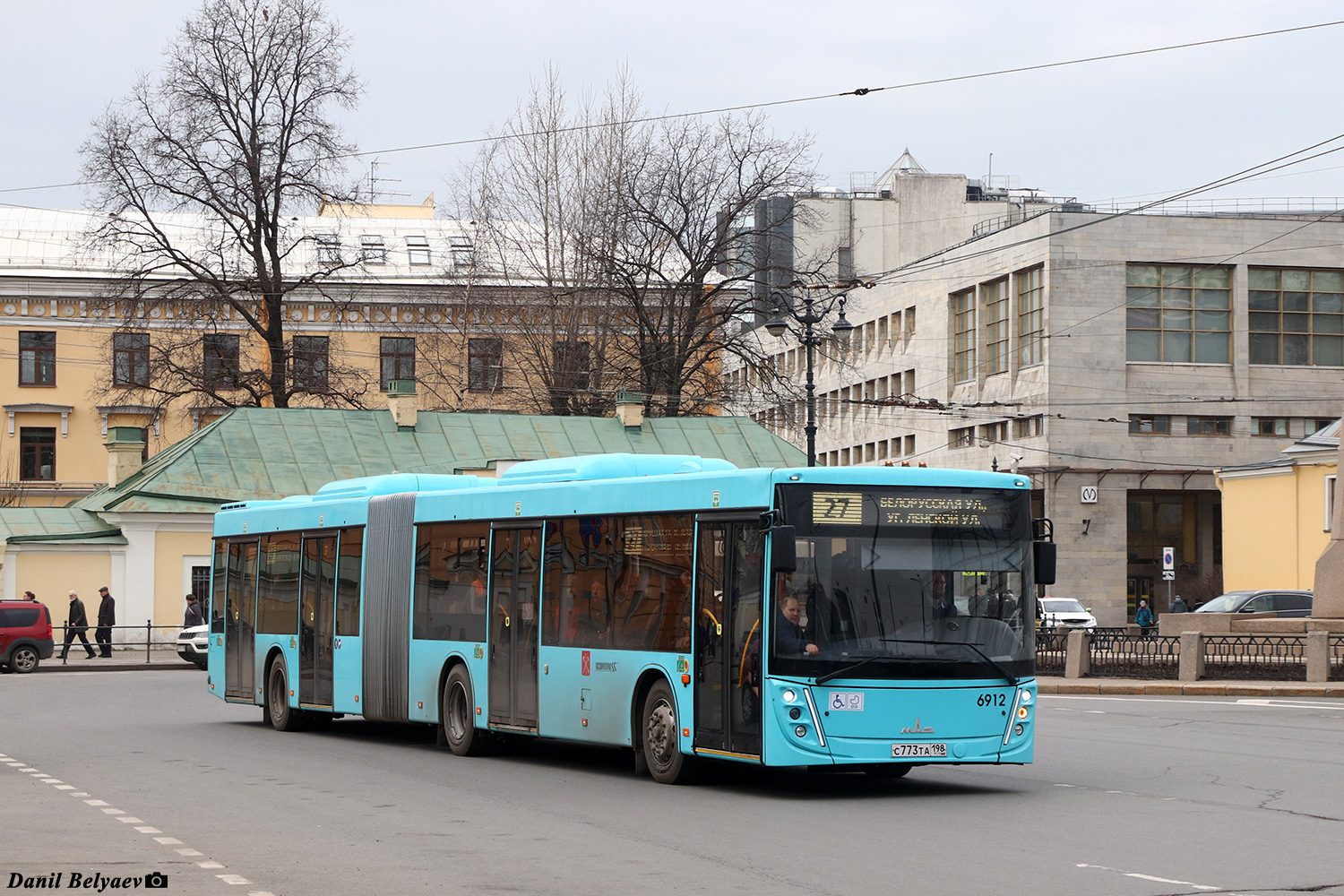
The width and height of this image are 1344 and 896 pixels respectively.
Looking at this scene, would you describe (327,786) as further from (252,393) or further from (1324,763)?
(252,393)

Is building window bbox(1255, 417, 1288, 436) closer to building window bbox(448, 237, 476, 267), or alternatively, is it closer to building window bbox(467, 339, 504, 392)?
building window bbox(467, 339, 504, 392)

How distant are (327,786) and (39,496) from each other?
59.0m

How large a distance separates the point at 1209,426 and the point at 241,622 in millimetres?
52969

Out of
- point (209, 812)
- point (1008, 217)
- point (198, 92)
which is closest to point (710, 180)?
point (198, 92)

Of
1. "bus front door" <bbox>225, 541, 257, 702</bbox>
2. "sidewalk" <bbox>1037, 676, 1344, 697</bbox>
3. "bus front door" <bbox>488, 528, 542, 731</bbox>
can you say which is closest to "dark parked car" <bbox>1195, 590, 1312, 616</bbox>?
"sidewalk" <bbox>1037, 676, 1344, 697</bbox>

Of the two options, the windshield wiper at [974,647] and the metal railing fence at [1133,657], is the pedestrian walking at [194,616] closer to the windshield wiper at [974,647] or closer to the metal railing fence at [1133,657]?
the metal railing fence at [1133,657]

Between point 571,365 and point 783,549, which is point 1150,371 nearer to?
point 571,365

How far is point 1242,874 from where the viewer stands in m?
9.44

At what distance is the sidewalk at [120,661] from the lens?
129ft

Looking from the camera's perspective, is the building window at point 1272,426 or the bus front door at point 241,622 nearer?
the bus front door at point 241,622

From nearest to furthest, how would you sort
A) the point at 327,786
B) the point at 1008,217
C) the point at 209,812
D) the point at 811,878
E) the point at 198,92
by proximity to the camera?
1. the point at 811,878
2. the point at 209,812
3. the point at 327,786
4. the point at 198,92
5. the point at 1008,217

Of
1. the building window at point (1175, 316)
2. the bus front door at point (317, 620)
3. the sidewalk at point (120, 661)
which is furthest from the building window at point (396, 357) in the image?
the bus front door at point (317, 620)

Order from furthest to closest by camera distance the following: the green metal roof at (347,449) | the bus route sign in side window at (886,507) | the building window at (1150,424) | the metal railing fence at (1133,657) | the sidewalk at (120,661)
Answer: the building window at (1150,424)
the green metal roof at (347,449)
the sidewalk at (120,661)
the metal railing fence at (1133,657)
the bus route sign in side window at (886,507)

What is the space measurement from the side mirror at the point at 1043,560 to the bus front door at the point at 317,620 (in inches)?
388
